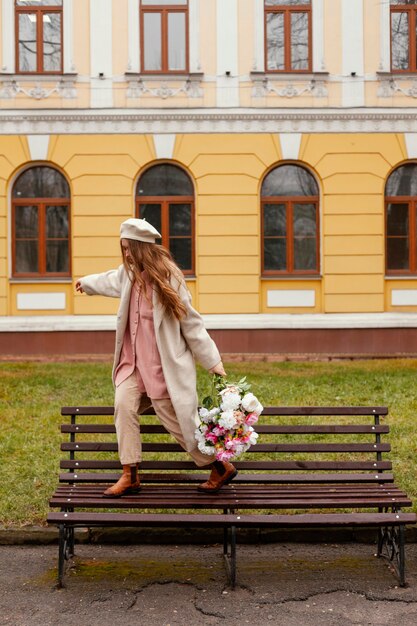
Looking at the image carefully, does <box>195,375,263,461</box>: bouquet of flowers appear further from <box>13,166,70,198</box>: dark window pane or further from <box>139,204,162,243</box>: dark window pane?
<box>13,166,70,198</box>: dark window pane

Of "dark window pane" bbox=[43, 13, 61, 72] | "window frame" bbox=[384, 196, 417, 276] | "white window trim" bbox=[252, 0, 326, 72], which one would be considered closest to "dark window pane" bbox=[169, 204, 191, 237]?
"white window trim" bbox=[252, 0, 326, 72]

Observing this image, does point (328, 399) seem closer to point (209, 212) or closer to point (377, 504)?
point (377, 504)

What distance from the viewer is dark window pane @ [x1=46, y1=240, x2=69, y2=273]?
53.6 ft

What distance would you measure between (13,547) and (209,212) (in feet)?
37.1

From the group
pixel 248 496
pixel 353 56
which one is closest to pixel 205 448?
pixel 248 496

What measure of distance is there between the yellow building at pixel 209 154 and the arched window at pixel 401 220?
207 mm

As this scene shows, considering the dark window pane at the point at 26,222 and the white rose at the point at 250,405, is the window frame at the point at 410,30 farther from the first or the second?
the white rose at the point at 250,405

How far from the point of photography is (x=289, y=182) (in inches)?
646

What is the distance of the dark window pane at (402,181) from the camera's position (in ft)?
53.8

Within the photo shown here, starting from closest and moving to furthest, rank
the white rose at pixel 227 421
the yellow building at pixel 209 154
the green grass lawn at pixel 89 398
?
the white rose at pixel 227 421 → the green grass lawn at pixel 89 398 → the yellow building at pixel 209 154

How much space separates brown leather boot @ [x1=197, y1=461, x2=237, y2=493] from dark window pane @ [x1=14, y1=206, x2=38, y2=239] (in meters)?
12.2

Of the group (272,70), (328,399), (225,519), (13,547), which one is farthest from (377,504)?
(272,70)

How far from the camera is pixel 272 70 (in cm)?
1620

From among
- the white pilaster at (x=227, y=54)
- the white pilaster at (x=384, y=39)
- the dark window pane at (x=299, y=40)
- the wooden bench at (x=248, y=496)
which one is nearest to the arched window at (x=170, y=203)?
the white pilaster at (x=227, y=54)
